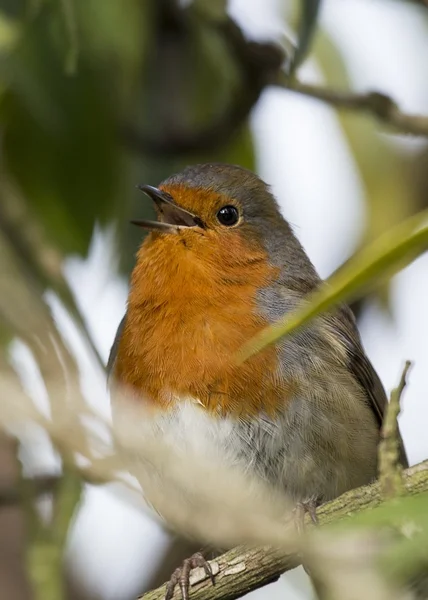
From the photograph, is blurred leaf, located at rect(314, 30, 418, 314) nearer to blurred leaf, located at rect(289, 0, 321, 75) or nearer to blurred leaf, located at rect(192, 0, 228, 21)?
blurred leaf, located at rect(192, 0, 228, 21)

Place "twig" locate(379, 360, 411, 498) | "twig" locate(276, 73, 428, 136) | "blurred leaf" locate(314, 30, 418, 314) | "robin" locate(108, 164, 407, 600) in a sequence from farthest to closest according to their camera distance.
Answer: "blurred leaf" locate(314, 30, 418, 314)
"robin" locate(108, 164, 407, 600)
"twig" locate(276, 73, 428, 136)
"twig" locate(379, 360, 411, 498)

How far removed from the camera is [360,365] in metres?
4.07

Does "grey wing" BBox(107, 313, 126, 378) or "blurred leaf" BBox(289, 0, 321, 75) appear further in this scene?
"grey wing" BBox(107, 313, 126, 378)

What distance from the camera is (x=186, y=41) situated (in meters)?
3.86

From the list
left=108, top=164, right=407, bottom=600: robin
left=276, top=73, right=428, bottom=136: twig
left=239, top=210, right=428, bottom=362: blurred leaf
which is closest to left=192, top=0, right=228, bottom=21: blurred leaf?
left=276, top=73, right=428, bottom=136: twig

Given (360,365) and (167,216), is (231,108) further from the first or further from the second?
(360,365)

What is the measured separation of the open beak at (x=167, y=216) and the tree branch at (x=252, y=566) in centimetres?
127

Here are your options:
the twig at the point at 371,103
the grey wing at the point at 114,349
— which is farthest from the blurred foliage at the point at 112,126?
the grey wing at the point at 114,349

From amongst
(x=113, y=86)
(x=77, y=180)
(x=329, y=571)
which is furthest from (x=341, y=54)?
(x=329, y=571)

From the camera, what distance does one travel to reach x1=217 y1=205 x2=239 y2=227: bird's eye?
4082 mm

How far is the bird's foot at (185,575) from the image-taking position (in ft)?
9.55

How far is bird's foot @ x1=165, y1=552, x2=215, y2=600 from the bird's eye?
1.34 m

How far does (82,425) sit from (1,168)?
153cm

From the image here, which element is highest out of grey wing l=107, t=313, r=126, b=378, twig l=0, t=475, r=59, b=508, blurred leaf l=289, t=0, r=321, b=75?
blurred leaf l=289, t=0, r=321, b=75
